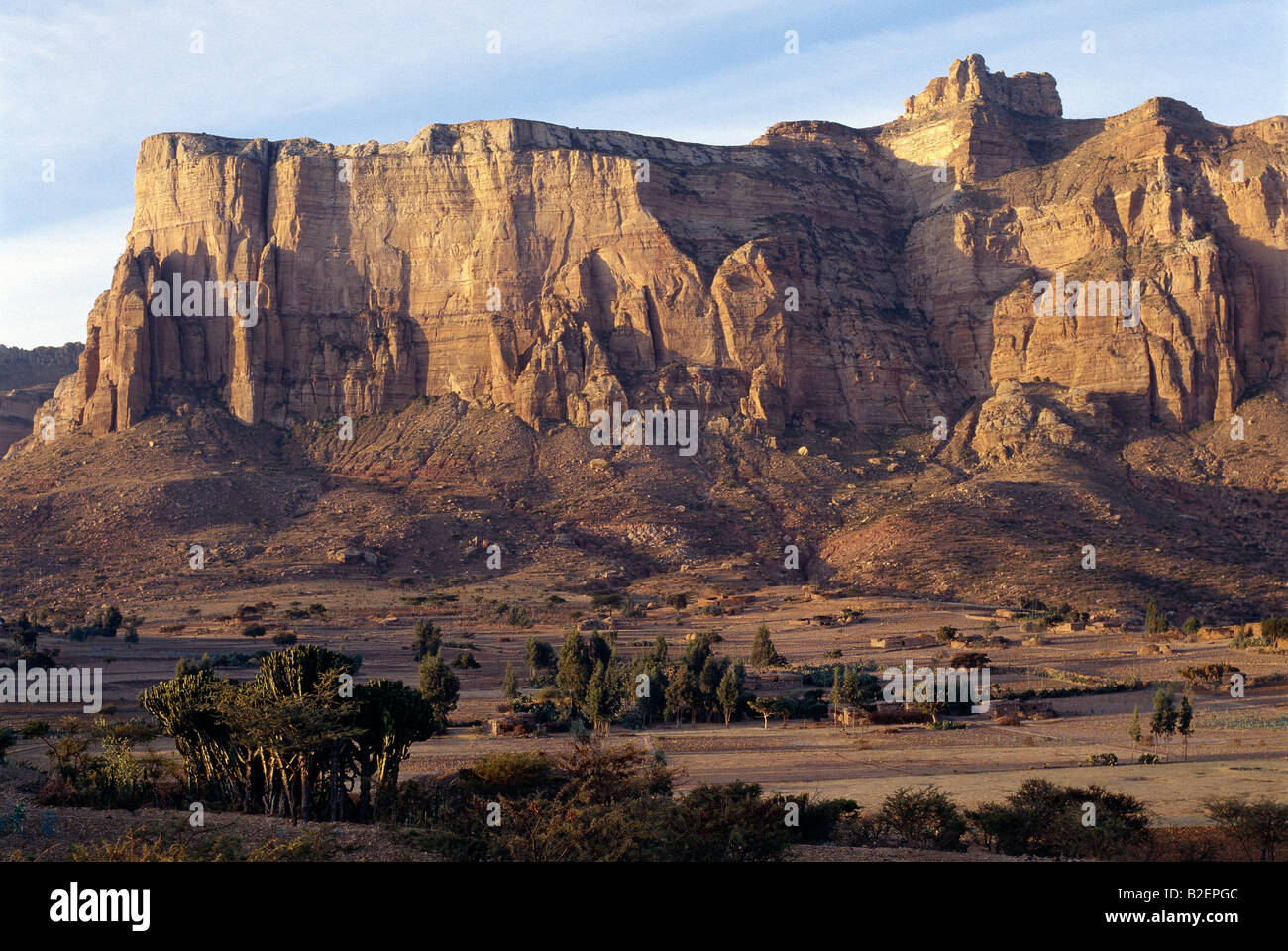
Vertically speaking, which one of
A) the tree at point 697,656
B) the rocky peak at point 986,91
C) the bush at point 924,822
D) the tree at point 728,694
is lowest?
the tree at point 728,694

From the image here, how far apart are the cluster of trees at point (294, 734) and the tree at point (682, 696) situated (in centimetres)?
1415

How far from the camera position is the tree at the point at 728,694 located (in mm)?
32812

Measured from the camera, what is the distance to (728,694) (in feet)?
108

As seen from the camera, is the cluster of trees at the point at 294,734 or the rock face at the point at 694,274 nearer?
the cluster of trees at the point at 294,734

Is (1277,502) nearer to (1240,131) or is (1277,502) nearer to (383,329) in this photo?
(1240,131)

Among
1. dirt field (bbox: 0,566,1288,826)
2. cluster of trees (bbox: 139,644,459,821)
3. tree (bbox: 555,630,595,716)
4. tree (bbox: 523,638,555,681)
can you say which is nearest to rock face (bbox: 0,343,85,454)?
dirt field (bbox: 0,566,1288,826)

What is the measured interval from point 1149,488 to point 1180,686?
127ft

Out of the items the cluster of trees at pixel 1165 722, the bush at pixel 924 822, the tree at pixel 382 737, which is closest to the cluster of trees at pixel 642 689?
the cluster of trees at pixel 1165 722

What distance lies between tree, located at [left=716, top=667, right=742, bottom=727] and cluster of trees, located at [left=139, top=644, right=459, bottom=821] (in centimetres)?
1452

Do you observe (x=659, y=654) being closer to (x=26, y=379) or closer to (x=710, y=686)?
(x=710, y=686)

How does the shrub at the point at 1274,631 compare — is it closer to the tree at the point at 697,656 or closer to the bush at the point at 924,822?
the tree at the point at 697,656

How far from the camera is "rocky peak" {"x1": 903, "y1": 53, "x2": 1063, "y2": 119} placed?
4365 inches
